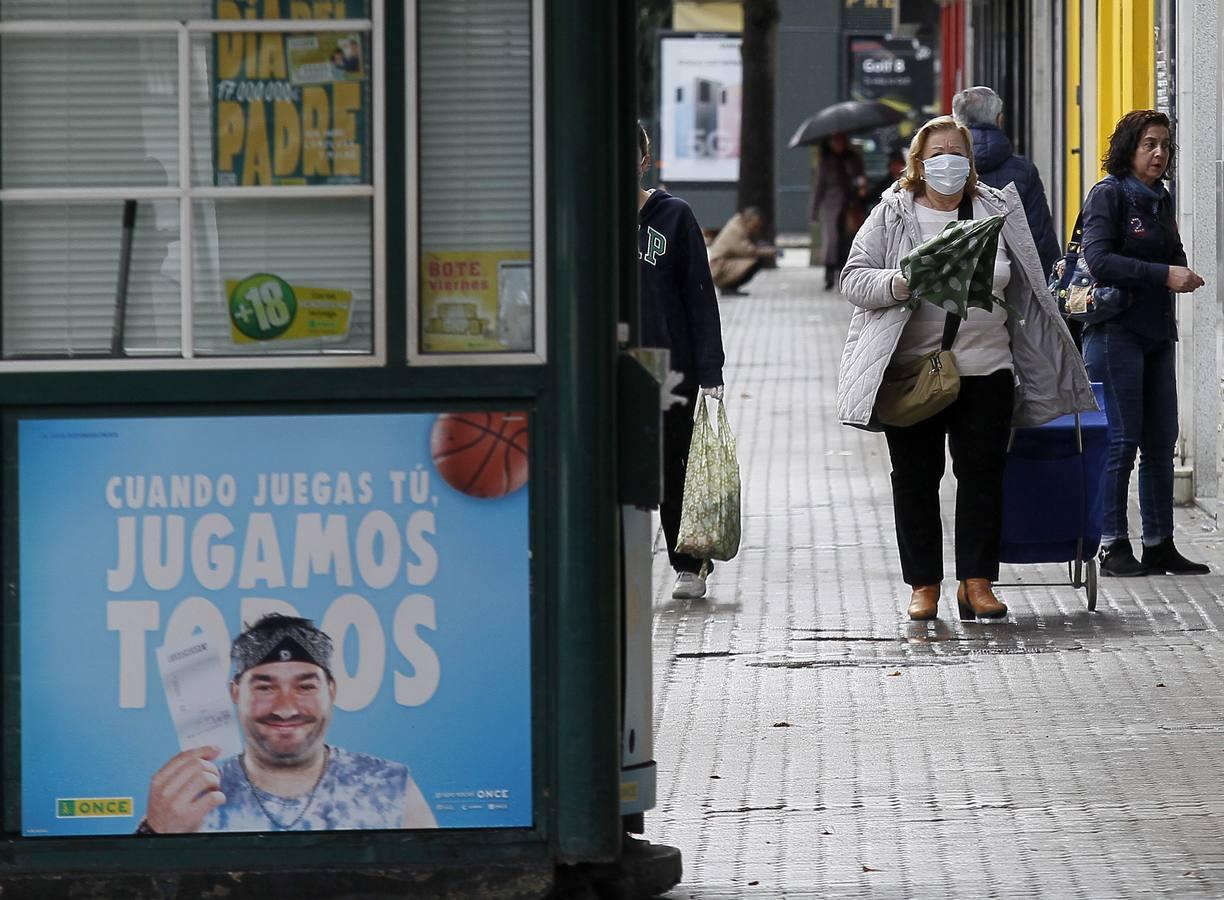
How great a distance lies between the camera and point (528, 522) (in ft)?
14.8

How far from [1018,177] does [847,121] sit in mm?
19536

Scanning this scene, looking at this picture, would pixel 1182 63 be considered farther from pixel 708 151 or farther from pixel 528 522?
pixel 708 151

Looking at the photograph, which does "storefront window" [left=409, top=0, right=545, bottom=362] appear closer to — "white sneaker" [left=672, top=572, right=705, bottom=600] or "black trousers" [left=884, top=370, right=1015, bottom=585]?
"black trousers" [left=884, top=370, right=1015, bottom=585]

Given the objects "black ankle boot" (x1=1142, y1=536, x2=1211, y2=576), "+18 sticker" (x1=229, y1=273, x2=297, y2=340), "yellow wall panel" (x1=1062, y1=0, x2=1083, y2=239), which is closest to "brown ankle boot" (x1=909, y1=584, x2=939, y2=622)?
"black ankle boot" (x1=1142, y1=536, x2=1211, y2=576)

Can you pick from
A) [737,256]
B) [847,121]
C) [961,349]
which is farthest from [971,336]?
[847,121]

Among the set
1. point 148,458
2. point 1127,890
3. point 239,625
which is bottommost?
point 1127,890

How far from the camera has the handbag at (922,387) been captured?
7.72 metres

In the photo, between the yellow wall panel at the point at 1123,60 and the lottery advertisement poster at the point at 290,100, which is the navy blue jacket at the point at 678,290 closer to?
the lottery advertisement poster at the point at 290,100

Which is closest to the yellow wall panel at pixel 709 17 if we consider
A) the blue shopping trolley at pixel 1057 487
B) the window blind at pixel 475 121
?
the blue shopping trolley at pixel 1057 487

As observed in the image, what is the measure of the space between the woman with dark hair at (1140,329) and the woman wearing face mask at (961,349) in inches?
31.3

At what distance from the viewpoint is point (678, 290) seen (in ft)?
28.2

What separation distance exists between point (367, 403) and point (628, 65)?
0.88 metres

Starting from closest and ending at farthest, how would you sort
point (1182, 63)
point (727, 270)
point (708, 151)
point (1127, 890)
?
point (1127, 890) < point (1182, 63) < point (727, 270) < point (708, 151)

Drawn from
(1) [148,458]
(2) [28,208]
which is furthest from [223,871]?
(2) [28,208]
